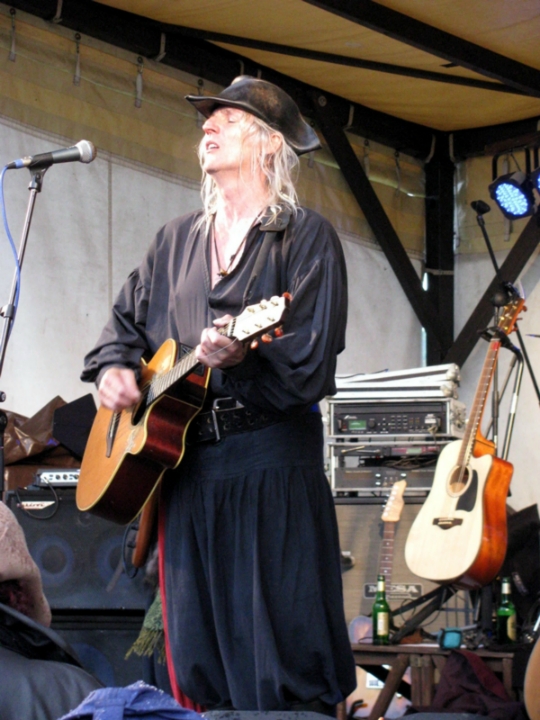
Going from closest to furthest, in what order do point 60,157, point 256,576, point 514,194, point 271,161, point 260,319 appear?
point 260,319
point 256,576
point 271,161
point 60,157
point 514,194

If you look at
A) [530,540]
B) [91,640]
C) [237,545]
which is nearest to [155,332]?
[237,545]

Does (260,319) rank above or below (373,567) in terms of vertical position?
above

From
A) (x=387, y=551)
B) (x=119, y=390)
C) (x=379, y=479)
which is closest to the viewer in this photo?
(x=119, y=390)

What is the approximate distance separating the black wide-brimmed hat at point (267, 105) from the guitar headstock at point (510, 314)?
217 cm

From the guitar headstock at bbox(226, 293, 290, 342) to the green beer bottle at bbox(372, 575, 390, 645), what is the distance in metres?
2.13

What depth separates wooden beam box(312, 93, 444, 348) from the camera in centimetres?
613

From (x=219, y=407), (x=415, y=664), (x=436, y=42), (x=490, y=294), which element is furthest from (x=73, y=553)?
(x=490, y=294)

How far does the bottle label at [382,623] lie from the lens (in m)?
3.66

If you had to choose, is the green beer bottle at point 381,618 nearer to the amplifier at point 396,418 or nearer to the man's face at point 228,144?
the amplifier at point 396,418

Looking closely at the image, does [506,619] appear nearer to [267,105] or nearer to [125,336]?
[125,336]

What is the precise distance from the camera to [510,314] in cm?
429

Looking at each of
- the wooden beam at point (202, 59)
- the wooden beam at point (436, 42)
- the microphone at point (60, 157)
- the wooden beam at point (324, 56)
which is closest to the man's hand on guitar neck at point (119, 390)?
the microphone at point (60, 157)

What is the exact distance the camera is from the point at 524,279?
6422mm

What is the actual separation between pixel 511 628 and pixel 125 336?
2.03 meters
